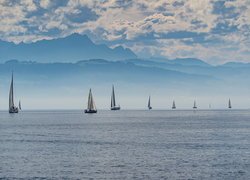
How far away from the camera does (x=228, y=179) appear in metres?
79.6

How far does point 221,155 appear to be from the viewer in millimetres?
105750

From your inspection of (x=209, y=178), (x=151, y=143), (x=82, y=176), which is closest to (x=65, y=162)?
(x=82, y=176)

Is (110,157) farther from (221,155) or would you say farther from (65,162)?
(221,155)

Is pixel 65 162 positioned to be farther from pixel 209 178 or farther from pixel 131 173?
pixel 209 178

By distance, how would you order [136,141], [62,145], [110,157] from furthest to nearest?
[136,141]
[62,145]
[110,157]

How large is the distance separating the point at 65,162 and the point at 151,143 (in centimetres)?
4002

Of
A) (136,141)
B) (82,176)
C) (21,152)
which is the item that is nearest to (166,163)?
(82,176)

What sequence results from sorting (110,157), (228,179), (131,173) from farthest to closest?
(110,157) → (131,173) → (228,179)

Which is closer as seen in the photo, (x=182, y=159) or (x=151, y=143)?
(x=182, y=159)

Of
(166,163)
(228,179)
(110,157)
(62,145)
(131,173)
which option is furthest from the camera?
(62,145)

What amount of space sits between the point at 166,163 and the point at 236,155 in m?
17.5

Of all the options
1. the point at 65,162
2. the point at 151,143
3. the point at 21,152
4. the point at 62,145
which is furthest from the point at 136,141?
the point at 65,162

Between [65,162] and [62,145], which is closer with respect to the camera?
[65,162]

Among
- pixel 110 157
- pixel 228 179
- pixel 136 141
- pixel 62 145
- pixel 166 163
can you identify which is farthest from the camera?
pixel 136 141
